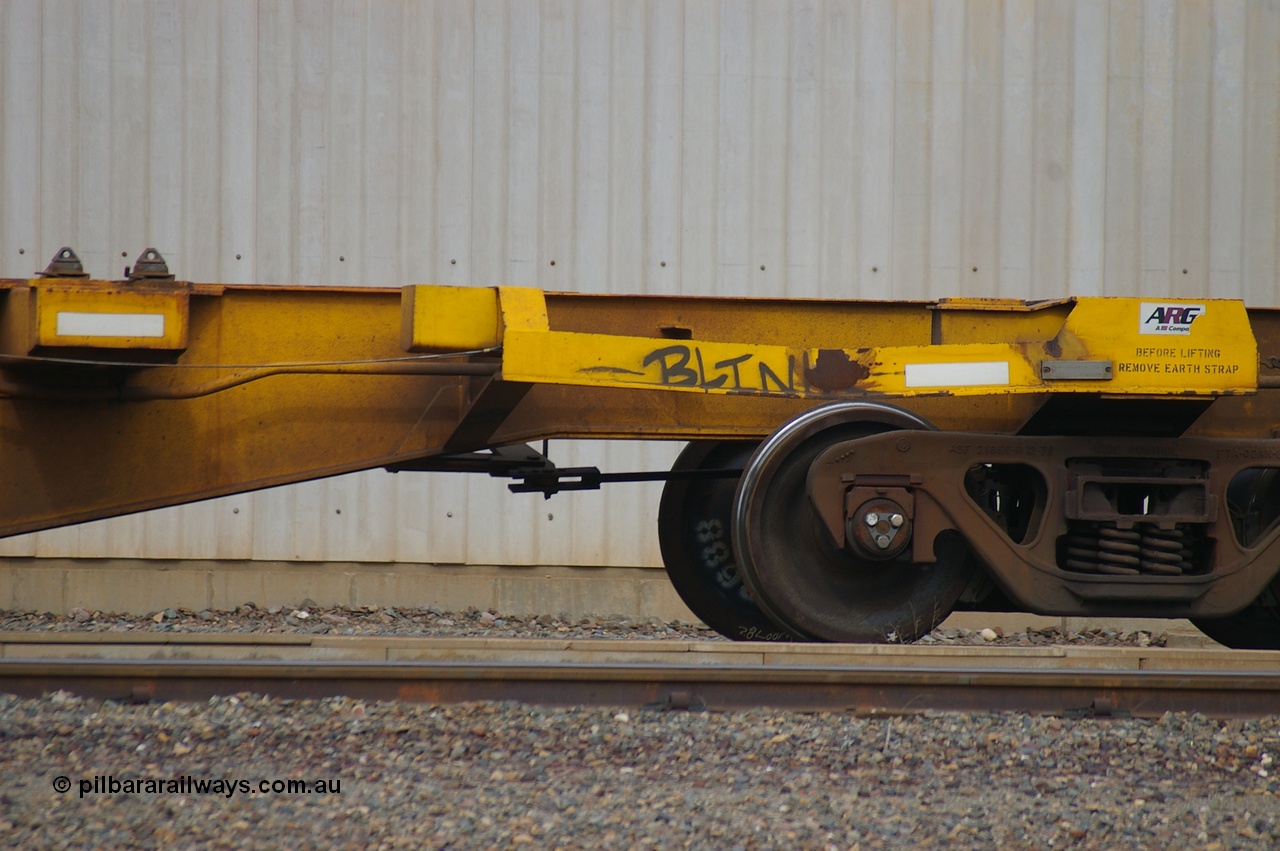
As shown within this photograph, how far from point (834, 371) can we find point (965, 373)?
1.50 feet

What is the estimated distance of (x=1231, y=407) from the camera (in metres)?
4.33

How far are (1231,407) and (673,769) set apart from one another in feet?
9.17

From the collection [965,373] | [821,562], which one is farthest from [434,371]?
[965,373]

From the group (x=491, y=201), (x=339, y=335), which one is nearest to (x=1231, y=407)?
(x=339, y=335)

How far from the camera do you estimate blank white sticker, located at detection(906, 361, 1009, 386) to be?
3.92 m

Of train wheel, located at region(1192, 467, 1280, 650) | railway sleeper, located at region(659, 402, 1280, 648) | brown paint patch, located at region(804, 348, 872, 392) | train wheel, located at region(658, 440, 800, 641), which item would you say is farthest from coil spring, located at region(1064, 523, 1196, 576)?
train wheel, located at region(658, 440, 800, 641)

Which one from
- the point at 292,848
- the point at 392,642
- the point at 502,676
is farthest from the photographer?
the point at 392,642

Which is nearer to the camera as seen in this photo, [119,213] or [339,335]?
[339,335]

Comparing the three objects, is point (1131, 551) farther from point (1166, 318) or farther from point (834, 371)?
point (834, 371)

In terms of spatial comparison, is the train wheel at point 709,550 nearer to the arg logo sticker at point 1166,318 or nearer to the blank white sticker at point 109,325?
the arg logo sticker at point 1166,318

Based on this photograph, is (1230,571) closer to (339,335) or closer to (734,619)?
(734,619)

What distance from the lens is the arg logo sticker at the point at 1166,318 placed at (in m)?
3.91

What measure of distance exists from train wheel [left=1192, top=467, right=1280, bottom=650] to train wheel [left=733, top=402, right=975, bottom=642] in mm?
1020

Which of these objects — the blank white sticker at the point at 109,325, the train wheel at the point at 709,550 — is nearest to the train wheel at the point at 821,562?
the train wheel at the point at 709,550
